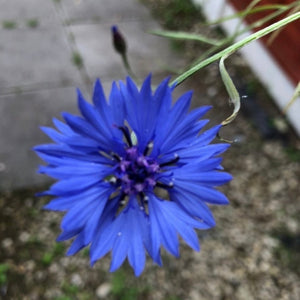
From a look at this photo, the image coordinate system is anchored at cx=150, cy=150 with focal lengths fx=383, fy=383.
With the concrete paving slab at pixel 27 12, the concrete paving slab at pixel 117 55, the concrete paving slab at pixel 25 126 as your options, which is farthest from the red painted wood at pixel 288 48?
the concrete paving slab at pixel 27 12

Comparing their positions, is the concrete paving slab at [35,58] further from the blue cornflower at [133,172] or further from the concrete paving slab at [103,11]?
the blue cornflower at [133,172]

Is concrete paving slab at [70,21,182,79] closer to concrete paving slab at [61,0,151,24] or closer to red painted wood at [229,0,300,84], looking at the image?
concrete paving slab at [61,0,151,24]

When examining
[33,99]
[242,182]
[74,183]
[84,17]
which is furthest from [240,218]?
[84,17]

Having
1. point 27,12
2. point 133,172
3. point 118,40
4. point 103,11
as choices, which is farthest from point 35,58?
point 133,172

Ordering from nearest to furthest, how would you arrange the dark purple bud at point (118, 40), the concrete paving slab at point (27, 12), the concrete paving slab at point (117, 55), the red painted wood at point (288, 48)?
the dark purple bud at point (118, 40) → the red painted wood at point (288, 48) → the concrete paving slab at point (117, 55) → the concrete paving slab at point (27, 12)

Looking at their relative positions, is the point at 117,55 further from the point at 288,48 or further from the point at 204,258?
the point at 204,258

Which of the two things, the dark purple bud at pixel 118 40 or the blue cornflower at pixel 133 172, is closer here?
the blue cornflower at pixel 133 172

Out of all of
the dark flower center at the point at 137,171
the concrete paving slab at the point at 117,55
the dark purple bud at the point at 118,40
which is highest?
the dark purple bud at the point at 118,40

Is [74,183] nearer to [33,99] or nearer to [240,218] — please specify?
[240,218]

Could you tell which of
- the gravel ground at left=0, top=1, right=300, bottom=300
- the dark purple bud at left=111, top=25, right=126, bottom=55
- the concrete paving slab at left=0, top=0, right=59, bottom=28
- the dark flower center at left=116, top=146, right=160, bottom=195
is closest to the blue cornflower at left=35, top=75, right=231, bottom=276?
the dark flower center at left=116, top=146, right=160, bottom=195
